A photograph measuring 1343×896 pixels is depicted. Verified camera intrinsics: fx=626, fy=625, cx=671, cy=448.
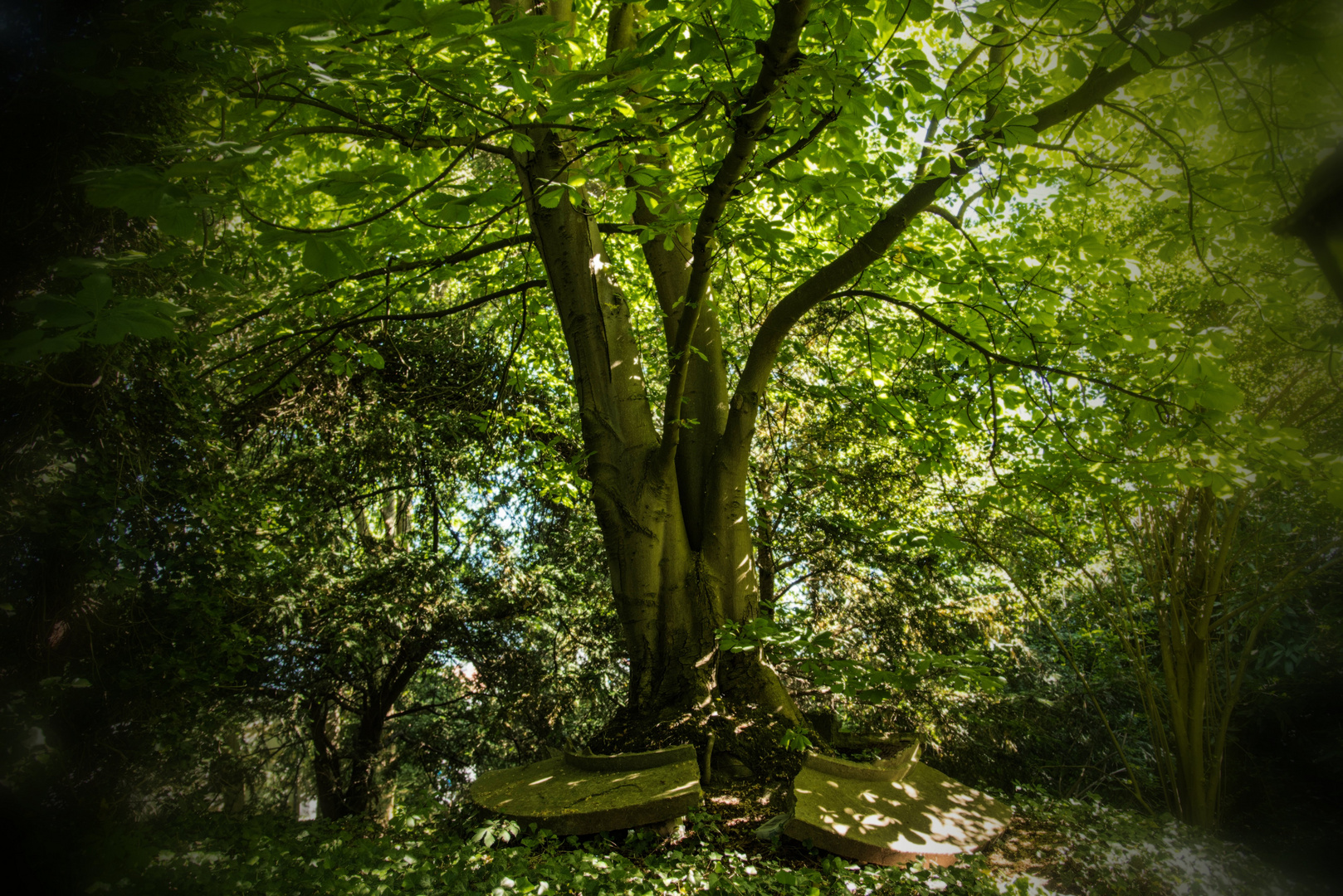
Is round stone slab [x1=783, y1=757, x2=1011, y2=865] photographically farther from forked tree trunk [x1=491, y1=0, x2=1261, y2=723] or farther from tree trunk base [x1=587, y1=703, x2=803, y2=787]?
forked tree trunk [x1=491, y1=0, x2=1261, y2=723]

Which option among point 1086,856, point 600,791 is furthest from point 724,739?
point 1086,856

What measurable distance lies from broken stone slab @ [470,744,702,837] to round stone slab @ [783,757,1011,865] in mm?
503

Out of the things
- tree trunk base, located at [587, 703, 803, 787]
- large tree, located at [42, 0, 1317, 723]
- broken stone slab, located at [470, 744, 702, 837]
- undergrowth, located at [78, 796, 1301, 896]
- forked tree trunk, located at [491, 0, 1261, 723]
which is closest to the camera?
large tree, located at [42, 0, 1317, 723]

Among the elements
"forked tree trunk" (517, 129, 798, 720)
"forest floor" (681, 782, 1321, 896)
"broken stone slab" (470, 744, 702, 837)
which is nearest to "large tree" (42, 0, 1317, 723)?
"forked tree trunk" (517, 129, 798, 720)

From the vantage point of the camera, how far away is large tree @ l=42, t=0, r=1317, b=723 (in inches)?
69.4

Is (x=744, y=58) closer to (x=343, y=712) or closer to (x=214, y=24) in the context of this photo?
(x=214, y=24)

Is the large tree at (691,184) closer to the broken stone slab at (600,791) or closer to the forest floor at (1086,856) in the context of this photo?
the broken stone slab at (600,791)

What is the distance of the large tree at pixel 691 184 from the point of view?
1.76 metres

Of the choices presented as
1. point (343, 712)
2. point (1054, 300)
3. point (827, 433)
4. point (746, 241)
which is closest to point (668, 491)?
point (746, 241)

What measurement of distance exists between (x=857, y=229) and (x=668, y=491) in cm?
198

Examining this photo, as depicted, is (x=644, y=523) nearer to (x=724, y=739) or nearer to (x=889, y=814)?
(x=724, y=739)

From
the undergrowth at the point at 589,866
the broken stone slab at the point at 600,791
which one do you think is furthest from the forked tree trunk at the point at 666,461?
the undergrowth at the point at 589,866

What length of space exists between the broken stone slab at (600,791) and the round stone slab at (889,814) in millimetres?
503

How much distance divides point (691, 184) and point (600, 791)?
304cm
